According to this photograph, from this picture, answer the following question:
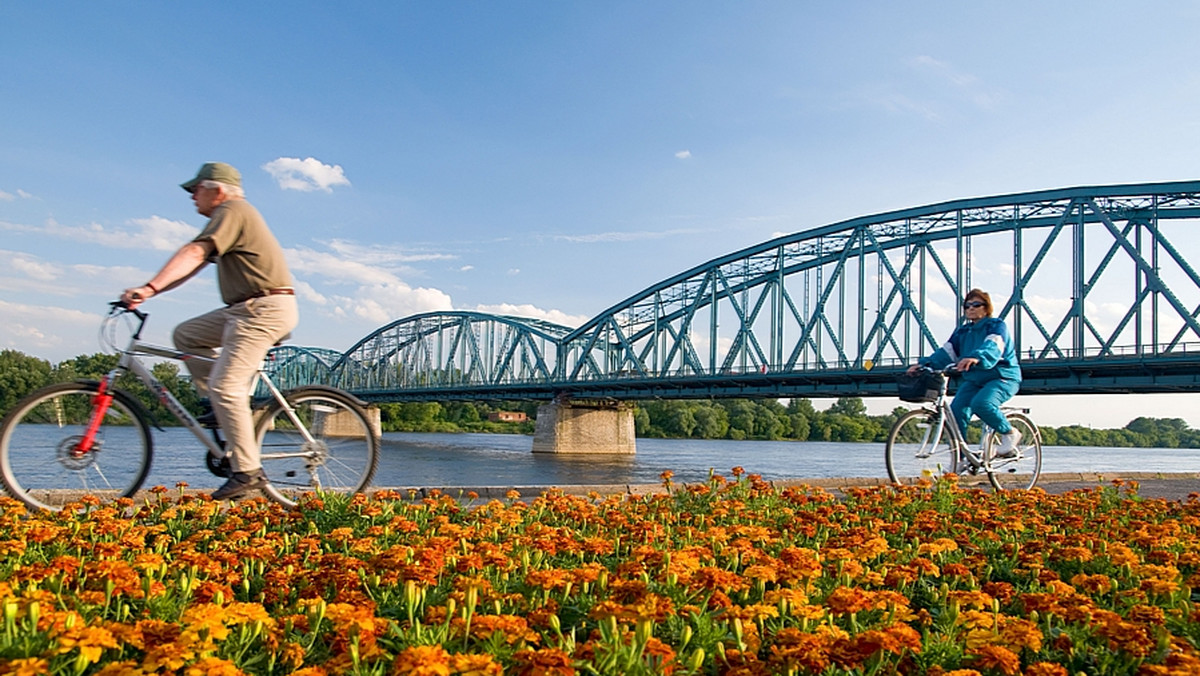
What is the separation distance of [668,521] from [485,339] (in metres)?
76.9

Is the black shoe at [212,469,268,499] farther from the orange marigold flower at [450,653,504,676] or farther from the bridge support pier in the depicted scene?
the bridge support pier

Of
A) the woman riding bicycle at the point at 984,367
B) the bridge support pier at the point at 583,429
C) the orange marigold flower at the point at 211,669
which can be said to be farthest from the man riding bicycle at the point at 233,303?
the bridge support pier at the point at 583,429

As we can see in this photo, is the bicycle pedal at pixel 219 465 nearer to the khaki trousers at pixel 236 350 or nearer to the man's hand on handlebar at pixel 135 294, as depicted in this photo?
the khaki trousers at pixel 236 350

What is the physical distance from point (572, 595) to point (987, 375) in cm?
566

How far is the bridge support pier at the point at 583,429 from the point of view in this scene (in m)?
57.4

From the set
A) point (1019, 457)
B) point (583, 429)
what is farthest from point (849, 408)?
point (1019, 457)

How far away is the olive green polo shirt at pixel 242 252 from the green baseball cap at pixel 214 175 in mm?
209

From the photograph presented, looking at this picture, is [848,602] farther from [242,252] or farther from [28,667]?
[242,252]

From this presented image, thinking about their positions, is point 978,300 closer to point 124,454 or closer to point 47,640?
point 124,454

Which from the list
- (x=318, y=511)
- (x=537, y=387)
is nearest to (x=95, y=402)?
(x=318, y=511)

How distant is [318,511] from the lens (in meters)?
3.87

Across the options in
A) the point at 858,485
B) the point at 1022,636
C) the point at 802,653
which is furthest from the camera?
the point at 858,485

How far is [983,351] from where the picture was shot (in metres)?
6.92

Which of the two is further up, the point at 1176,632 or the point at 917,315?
the point at 917,315
